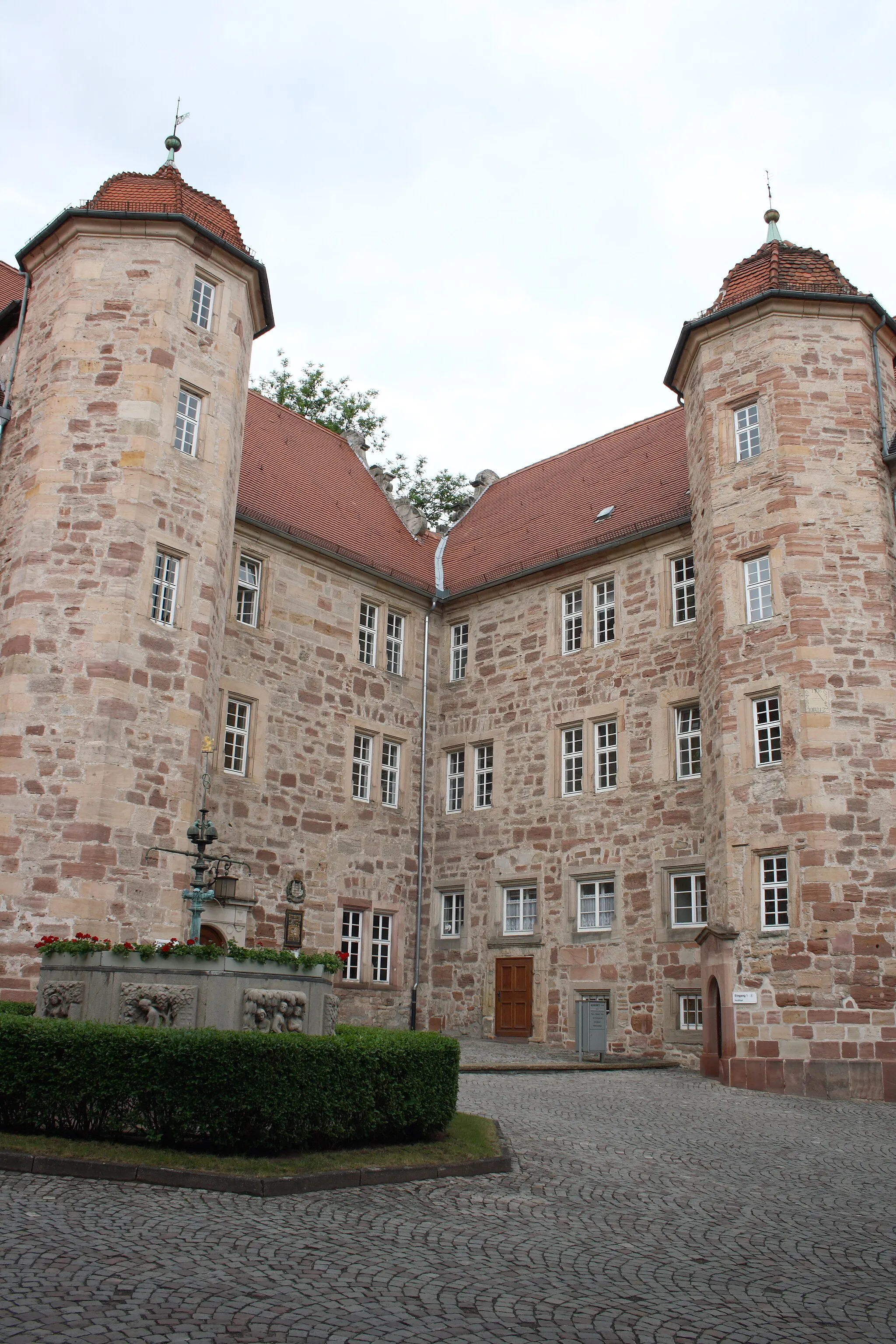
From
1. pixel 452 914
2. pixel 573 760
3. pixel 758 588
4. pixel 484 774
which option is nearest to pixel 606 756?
pixel 573 760

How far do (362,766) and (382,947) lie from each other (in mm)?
3310

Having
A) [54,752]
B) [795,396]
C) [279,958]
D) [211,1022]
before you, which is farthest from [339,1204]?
[795,396]

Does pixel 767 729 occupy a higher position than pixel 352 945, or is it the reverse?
pixel 767 729

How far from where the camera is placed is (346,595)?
22.0m

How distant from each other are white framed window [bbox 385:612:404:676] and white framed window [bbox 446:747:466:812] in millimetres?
1953

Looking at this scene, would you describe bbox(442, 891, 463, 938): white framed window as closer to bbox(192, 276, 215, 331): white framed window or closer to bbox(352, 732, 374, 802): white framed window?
bbox(352, 732, 374, 802): white framed window

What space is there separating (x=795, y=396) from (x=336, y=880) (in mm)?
11024

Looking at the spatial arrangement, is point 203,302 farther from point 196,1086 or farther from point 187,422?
point 196,1086

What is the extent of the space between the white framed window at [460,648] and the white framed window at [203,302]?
27.6ft

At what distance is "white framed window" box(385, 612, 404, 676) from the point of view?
903 inches

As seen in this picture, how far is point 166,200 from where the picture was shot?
703 inches

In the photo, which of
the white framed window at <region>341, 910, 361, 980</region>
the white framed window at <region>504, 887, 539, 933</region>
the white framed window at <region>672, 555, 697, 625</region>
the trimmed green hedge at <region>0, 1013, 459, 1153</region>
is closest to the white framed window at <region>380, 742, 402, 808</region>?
the white framed window at <region>341, 910, 361, 980</region>

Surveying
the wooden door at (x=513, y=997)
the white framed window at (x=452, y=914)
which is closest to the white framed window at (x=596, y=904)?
the wooden door at (x=513, y=997)

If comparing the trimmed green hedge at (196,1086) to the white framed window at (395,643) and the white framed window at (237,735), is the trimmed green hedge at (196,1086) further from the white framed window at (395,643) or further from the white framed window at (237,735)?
the white framed window at (395,643)
